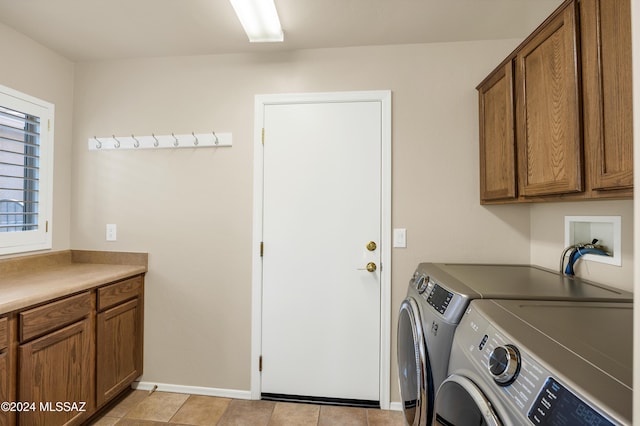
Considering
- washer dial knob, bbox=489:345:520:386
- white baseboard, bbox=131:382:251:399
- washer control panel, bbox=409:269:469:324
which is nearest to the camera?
washer dial knob, bbox=489:345:520:386

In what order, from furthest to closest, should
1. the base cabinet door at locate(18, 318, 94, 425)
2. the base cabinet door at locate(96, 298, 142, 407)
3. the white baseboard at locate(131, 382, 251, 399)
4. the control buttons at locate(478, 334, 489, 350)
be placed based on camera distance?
the white baseboard at locate(131, 382, 251, 399)
the base cabinet door at locate(96, 298, 142, 407)
the base cabinet door at locate(18, 318, 94, 425)
the control buttons at locate(478, 334, 489, 350)

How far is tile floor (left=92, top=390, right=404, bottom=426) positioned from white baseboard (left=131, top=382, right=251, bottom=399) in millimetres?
34

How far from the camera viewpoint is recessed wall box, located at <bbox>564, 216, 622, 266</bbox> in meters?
1.27

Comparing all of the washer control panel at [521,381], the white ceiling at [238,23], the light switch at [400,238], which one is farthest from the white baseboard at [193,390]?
the white ceiling at [238,23]

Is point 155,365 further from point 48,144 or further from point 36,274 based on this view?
point 48,144

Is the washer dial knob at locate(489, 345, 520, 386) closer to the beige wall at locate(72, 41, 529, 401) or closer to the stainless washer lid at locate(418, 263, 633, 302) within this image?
the stainless washer lid at locate(418, 263, 633, 302)

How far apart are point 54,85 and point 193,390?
236cm

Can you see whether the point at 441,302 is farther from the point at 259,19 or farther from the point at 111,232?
the point at 111,232

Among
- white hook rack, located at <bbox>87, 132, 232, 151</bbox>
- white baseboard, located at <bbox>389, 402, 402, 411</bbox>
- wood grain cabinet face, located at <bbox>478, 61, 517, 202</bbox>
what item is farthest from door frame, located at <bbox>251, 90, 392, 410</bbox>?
wood grain cabinet face, located at <bbox>478, 61, 517, 202</bbox>

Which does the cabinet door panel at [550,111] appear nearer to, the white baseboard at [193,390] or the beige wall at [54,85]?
the white baseboard at [193,390]

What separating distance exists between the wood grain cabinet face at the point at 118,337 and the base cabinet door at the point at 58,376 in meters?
0.08

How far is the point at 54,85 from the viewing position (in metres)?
2.08

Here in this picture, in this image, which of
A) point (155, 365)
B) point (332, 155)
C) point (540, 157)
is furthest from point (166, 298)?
point (540, 157)

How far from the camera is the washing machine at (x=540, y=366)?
1.71 feet
